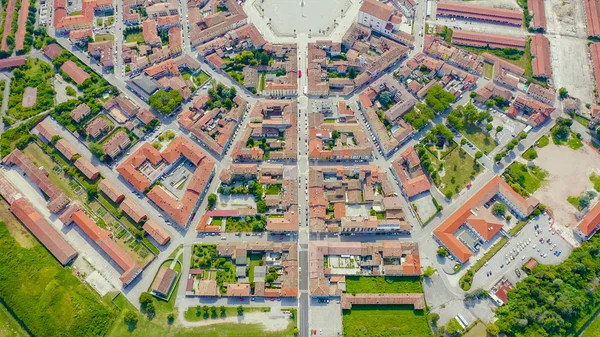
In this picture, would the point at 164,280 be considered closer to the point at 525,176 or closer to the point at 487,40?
the point at 525,176

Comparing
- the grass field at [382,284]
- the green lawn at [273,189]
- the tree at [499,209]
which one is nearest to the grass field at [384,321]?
the grass field at [382,284]

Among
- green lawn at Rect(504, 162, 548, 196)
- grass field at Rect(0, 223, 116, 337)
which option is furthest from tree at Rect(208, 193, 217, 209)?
green lawn at Rect(504, 162, 548, 196)

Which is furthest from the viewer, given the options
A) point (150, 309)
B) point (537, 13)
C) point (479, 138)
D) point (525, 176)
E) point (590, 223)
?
point (537, 13)

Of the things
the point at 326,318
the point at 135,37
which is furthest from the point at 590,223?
the point at 135,37

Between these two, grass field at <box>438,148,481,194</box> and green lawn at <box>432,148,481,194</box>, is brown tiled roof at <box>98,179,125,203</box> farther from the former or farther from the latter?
grass field at <box>438,148,481,194</box>

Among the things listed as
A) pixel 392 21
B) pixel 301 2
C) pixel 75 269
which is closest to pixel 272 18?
pixel 301 2

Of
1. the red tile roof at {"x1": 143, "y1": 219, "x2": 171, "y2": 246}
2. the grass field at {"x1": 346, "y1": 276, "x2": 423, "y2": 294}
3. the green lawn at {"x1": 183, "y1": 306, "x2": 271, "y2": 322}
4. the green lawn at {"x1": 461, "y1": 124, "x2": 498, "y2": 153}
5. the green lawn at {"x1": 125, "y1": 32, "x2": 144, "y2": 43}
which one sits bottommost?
the green lawn at {"x1": 183, "y1": 306, "x2": 271, "y2": 322}

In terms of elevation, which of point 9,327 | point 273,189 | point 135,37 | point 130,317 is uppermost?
point 135,37
